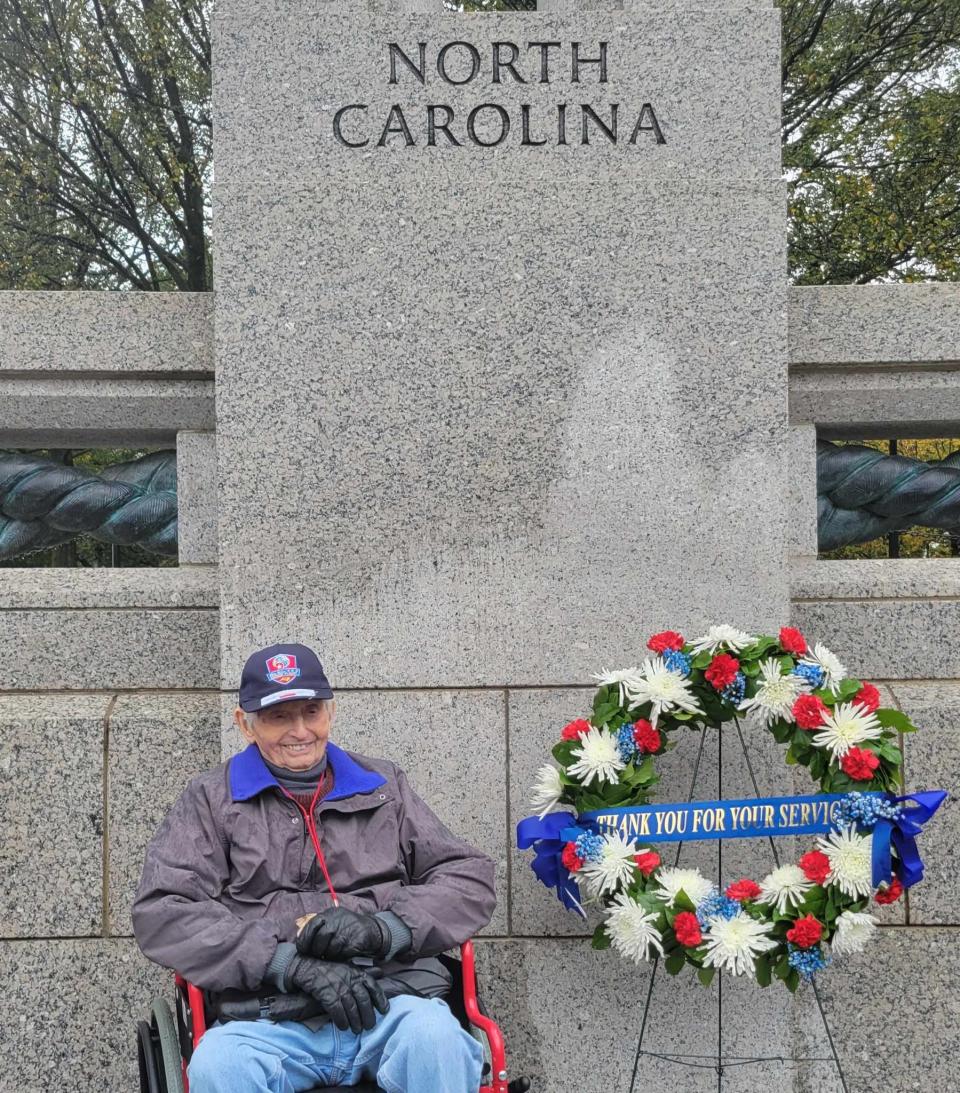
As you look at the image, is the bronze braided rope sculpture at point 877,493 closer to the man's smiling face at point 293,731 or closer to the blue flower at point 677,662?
the blue flower at point 677,662

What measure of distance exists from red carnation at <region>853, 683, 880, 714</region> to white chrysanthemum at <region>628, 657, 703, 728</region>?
430mm

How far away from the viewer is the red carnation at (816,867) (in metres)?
3.40

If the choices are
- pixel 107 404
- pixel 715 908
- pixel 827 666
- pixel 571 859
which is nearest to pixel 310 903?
pixel 571 859

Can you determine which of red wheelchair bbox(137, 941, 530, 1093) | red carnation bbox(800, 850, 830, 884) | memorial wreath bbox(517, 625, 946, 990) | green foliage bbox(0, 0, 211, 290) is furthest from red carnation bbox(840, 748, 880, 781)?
green foliage bbox(0, 0, 211, 290)

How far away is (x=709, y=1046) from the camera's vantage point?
3.90m

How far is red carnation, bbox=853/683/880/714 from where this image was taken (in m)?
3.46

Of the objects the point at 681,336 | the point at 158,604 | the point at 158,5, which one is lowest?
the point at 158,604

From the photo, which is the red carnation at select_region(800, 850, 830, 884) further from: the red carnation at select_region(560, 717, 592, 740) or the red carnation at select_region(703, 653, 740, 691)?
the red carnation at select_region(560, 717, 592, 740)

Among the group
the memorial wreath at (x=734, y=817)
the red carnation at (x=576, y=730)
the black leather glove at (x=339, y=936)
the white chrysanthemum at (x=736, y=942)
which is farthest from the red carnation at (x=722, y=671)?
the black leather glove at (x=339, y=936)

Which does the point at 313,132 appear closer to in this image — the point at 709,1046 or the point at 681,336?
the point at 681,336

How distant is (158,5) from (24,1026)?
9.94 meters

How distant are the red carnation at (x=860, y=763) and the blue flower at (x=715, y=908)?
18.4 inches

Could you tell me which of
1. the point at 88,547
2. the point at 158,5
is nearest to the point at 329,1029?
the point at 158,5

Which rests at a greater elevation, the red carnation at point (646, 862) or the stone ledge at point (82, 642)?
the stone ledge at point (82, 642)
